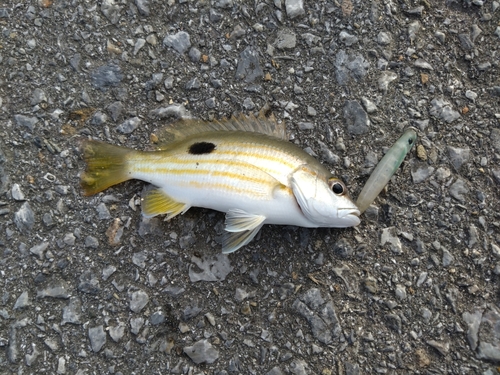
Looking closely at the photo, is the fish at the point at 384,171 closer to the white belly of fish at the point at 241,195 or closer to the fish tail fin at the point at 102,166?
the white belly of fish at the point at 241,195

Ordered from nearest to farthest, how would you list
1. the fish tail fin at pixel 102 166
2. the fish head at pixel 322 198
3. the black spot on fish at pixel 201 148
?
the fish head at pixel 322 198
the black spot on fish at pixel 201 148
the fish tail fin at pixel 102 166

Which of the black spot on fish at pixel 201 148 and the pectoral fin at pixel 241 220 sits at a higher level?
the black spot on fish at pixel 201 148

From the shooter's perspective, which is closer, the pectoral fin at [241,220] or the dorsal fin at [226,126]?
the pectoral fin at [241,220]

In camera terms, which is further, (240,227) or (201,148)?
(201,148)

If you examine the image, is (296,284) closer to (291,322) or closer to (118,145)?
(291,322)

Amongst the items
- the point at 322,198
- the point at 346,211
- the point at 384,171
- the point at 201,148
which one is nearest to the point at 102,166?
the point at 201,148

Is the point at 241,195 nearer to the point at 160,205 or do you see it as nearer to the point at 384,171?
the point at 160,205

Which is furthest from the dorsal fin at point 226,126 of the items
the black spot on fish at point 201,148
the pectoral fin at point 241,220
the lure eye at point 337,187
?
the pectoral fin at point 241,220
